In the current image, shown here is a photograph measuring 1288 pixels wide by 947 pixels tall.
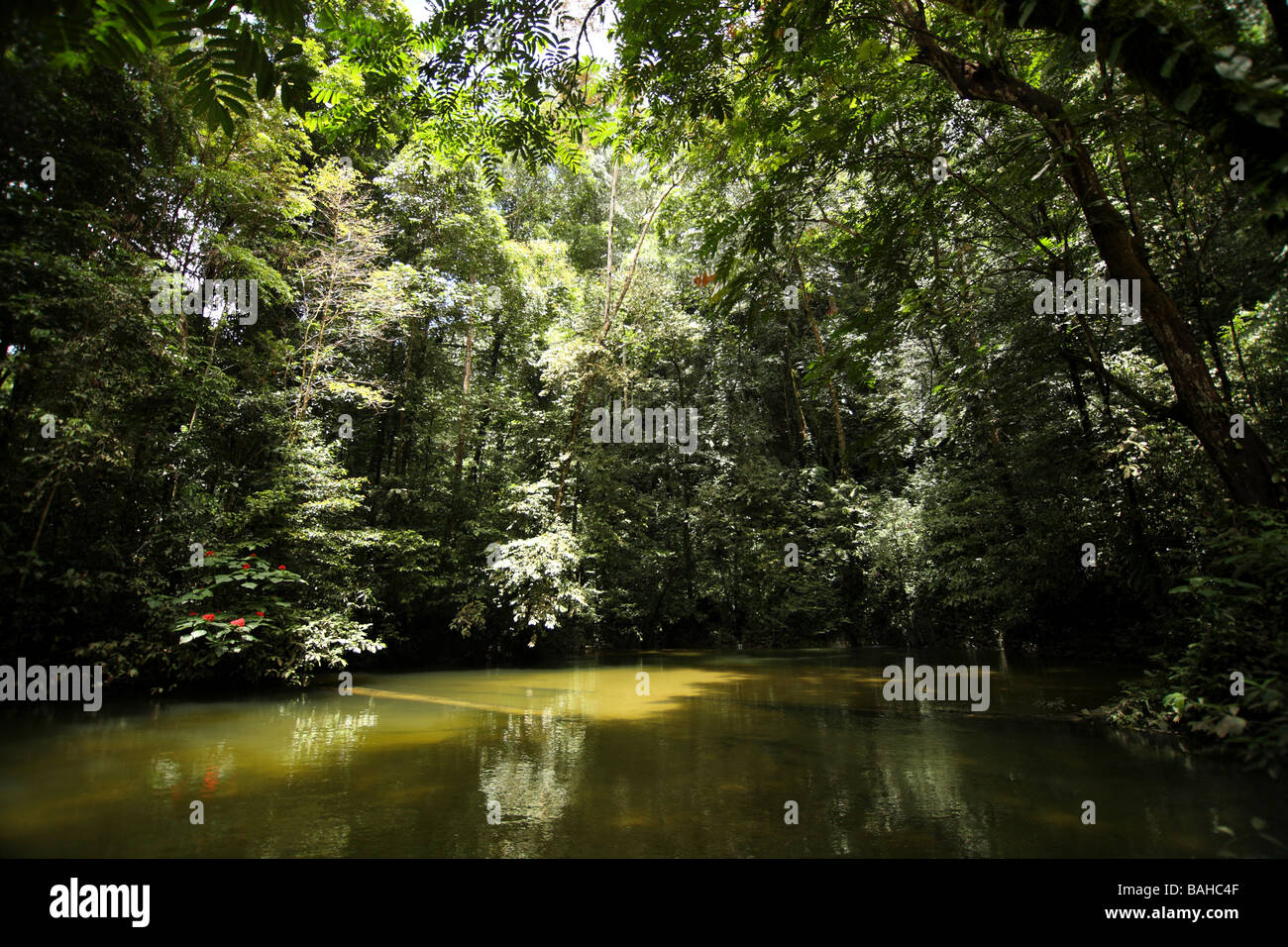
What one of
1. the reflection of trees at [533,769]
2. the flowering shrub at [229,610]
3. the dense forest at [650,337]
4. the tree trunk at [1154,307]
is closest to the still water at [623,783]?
the reflection of trees at [533,769]

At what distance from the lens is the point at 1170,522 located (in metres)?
8.24

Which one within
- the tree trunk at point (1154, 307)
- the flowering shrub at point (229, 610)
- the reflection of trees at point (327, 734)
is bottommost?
the reflection of trees at point (327, 734)

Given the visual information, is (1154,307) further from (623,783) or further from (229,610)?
(229,610)

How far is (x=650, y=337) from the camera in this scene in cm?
1639

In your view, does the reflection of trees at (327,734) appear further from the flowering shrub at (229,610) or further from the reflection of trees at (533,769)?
the flowering shrub at (229,610)

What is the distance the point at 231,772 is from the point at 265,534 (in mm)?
6310

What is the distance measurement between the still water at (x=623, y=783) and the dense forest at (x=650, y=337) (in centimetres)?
84

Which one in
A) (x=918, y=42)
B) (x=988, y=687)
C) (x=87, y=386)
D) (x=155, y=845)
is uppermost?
(x=918, y=42)

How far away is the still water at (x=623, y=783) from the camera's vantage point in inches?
115

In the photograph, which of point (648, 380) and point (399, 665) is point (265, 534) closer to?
point (399, 665)

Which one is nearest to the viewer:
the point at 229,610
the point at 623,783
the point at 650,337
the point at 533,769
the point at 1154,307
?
the point at 623,783

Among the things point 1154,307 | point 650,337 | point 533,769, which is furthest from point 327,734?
point 650,337

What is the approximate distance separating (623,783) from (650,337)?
13792 millimetres
